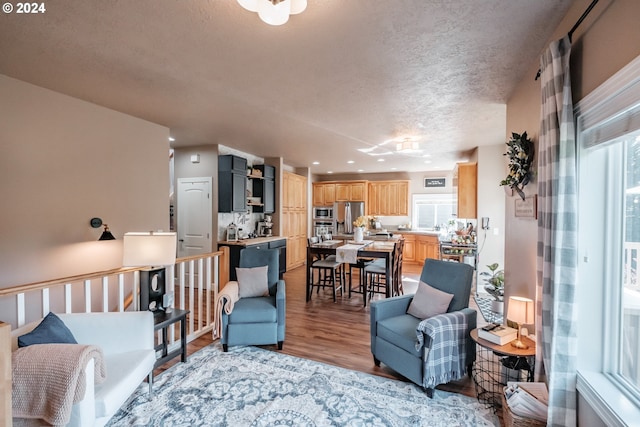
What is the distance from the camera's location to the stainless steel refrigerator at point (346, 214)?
8.58 meters

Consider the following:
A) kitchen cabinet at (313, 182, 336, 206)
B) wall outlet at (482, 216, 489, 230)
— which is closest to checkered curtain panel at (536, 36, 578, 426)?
wall outlet at (482, 216, 489, 230)

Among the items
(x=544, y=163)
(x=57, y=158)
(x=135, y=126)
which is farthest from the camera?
(x=135, y=126)

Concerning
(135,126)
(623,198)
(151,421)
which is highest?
(135,126)

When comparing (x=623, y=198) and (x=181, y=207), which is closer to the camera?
(x=623, y=198)

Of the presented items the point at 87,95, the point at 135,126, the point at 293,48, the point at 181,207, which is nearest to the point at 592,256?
the point at 293,48

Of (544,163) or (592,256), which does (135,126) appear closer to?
(544,163)

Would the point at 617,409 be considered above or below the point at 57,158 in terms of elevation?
below

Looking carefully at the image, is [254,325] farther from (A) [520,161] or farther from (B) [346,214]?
(B) [346,214]

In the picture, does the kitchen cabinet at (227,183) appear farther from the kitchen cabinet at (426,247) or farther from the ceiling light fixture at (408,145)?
the kitchen cabinet at (426,247)

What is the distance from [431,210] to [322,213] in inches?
128

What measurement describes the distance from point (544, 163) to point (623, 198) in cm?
40

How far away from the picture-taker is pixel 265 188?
6.41 metres

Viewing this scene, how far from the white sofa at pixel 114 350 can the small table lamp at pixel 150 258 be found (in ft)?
1.32

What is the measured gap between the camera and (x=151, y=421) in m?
2.06
